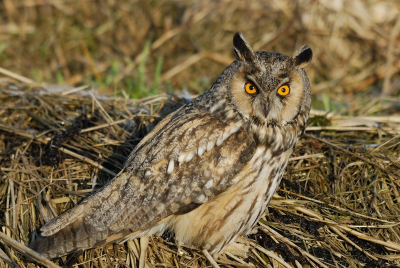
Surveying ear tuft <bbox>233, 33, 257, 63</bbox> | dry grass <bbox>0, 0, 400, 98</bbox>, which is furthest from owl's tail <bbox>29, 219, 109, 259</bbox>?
dry grass <bbox>0, 0, 400, 98</bbox>

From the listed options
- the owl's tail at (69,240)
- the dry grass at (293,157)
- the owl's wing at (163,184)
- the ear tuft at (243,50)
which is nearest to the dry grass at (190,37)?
the dry grass at (293,157)

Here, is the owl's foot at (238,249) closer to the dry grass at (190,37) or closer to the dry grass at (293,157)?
the dry grass at (293,157)

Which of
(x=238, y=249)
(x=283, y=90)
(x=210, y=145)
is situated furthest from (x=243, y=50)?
(x=238, y=249)

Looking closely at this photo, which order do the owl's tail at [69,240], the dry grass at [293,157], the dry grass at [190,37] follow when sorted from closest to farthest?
the owl's tail at [69,240], the dry grass at [293,157], the dry grass at [190,37]

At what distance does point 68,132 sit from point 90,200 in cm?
94

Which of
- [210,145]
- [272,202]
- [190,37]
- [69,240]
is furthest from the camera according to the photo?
[190,37]

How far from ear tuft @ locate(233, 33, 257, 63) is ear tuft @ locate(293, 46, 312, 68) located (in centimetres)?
29

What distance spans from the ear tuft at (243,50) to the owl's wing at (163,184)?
0.45 meters

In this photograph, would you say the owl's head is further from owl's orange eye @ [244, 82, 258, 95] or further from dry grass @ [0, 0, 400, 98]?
dry grass @ [0, 0, 400, 98]

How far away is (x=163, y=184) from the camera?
10.2ft

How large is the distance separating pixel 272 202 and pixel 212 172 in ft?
2.15

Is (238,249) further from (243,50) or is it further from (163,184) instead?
(243,50)

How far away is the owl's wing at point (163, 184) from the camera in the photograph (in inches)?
121

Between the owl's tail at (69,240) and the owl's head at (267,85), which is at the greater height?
the owl's head at (267,85)
